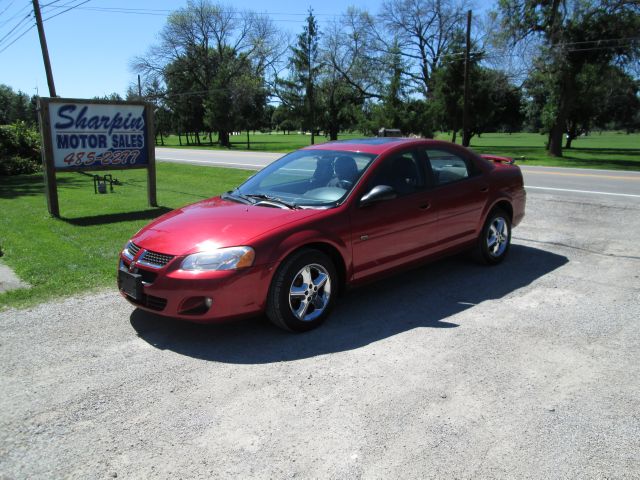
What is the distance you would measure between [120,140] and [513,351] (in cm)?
869

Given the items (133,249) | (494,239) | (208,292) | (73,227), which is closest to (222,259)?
(208,292)

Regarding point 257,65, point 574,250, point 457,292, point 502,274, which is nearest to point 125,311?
point 457,292

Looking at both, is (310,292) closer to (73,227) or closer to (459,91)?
(73,227)

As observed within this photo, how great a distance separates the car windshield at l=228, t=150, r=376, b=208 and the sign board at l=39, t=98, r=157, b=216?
5.46 m

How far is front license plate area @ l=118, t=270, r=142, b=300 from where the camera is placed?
170 inches

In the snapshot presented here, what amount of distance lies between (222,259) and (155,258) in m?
0.64

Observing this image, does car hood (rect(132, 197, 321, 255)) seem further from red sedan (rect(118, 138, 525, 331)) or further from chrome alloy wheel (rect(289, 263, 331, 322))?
chrome alloy wheel (rect(289, 263, 331, 322))

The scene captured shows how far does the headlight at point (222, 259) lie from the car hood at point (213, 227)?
0.18 feet

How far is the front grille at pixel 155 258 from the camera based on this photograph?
4219 mm

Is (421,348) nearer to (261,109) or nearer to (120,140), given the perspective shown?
(120,140)

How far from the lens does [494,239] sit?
646cm

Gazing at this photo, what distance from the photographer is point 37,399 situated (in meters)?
3.42

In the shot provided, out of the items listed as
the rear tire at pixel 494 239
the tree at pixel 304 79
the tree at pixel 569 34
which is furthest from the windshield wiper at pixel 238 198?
the tree at pixel 304 79

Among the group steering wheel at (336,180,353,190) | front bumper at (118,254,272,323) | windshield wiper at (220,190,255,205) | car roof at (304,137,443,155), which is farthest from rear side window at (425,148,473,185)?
front bumper at (118,254,272,323)
